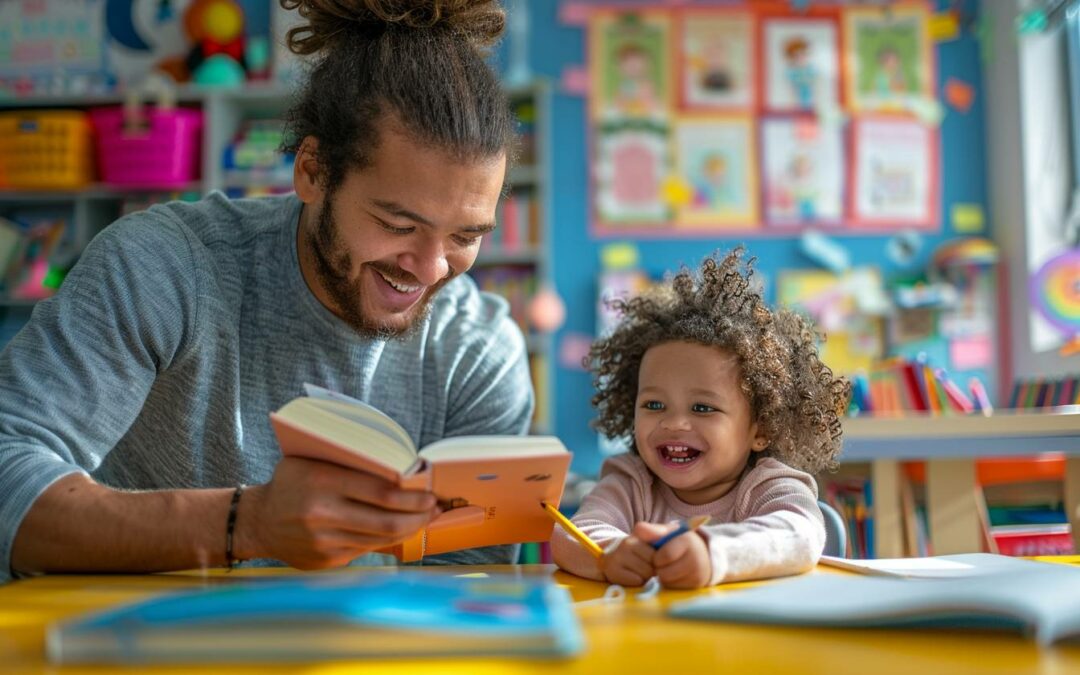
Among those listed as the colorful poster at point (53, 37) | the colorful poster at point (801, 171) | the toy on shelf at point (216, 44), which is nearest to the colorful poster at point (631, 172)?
the colorful poster at point (801, 171)

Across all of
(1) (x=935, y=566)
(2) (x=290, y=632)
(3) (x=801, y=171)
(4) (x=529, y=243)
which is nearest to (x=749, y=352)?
(1) (x=935, y=566)

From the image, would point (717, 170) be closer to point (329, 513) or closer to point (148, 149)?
point (148, 149)

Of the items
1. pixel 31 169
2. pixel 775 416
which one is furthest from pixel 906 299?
pixel 31 169

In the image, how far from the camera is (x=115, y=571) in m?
1.13

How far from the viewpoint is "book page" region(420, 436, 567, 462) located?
1.00 meters

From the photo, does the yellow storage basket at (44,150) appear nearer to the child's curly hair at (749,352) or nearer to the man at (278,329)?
the man at (278,329)

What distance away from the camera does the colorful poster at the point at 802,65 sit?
4.05 metres

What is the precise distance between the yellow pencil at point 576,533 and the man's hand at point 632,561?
27 mm

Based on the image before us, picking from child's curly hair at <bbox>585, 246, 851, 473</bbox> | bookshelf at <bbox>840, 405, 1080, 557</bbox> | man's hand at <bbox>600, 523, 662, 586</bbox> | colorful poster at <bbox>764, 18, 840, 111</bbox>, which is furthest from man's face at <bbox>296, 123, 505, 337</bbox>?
colorful poster at <bbox>764, 18, 840, 111</bbox>

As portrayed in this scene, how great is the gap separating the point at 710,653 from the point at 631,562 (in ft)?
1.05

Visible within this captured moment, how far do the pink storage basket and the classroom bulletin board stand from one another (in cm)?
153

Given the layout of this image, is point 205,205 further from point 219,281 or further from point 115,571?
point 115,571

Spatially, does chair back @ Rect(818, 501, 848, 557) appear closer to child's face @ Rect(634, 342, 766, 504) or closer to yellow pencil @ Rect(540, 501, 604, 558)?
child's face @ Rect(634, 342, 766, 504)

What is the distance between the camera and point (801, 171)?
4.04m
